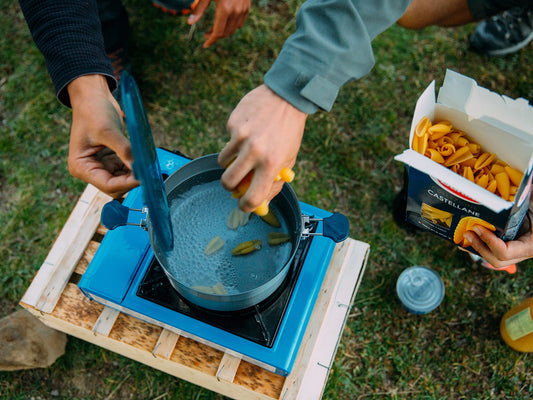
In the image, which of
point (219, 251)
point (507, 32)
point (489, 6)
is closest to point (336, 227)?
point (219, 251)

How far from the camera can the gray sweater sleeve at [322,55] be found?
926 mm

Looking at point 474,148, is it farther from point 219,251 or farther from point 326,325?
point 219,251

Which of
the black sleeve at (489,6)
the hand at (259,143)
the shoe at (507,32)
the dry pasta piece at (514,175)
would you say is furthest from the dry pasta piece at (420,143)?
the shoe at (507,32)

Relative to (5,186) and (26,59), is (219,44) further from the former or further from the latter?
(5,186)

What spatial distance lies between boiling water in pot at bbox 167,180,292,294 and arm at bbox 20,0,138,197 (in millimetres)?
189

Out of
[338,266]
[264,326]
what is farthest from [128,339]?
[338,266]

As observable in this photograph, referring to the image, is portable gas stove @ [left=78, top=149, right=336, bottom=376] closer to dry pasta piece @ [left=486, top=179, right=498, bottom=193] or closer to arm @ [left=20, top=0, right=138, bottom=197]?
arm @ [left=20, top=0, right=138, bottom=197]

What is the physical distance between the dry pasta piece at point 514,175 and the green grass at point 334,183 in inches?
22.0

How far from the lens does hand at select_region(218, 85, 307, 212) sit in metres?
0.85

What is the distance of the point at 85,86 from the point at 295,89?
0.61 metres

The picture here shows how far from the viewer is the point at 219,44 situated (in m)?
2.16

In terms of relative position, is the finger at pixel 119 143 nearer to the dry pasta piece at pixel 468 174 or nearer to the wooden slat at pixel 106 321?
the wooden slat at pixel 106 321

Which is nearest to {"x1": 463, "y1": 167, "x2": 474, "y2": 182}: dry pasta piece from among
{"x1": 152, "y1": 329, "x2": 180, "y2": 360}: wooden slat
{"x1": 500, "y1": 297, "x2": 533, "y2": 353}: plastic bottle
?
{"x1": 500, "y1": 297, "x2": 533, "y2": 353}: plastic bottle

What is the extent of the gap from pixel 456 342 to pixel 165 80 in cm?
169
